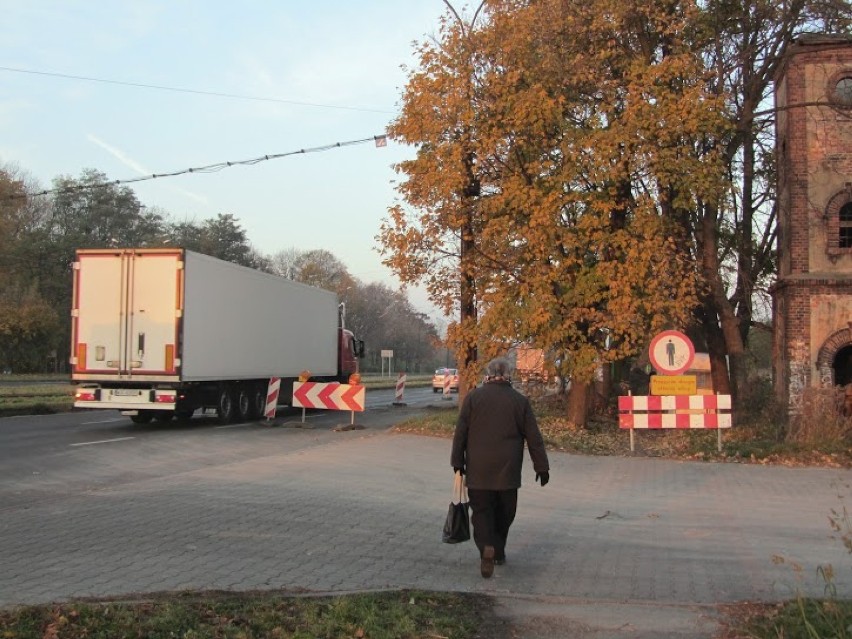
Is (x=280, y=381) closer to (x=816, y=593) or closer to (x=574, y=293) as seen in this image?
(x=574, y=293)

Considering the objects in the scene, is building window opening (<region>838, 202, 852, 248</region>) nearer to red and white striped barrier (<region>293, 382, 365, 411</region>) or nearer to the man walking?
red and white striped barrier (<region>293, 382, 365, 411</region>)

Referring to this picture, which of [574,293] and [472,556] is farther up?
[574,293]

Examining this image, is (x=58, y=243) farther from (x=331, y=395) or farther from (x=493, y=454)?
(x=493, y=454)

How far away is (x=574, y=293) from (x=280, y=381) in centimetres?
956

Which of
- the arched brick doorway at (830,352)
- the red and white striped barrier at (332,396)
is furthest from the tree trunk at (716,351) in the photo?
the red and white striped barrier at (332,396)

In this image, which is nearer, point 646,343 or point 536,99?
point 536,99

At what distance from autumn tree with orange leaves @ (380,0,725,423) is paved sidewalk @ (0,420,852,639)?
5.66 metres

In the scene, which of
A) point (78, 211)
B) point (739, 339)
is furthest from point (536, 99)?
point (78, 211)

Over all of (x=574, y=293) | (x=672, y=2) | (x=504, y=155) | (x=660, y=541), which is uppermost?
(x=672, y=2)

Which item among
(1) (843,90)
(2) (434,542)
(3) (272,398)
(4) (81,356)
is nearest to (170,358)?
(4) (81,356)

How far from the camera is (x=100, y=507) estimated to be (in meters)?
8.61

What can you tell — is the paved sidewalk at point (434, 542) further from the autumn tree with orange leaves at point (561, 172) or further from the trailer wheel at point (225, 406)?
the trailer wheel at point (225, 406)

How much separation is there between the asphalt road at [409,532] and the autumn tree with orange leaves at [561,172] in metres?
4.03

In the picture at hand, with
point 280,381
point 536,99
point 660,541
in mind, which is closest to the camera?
point 660,541
